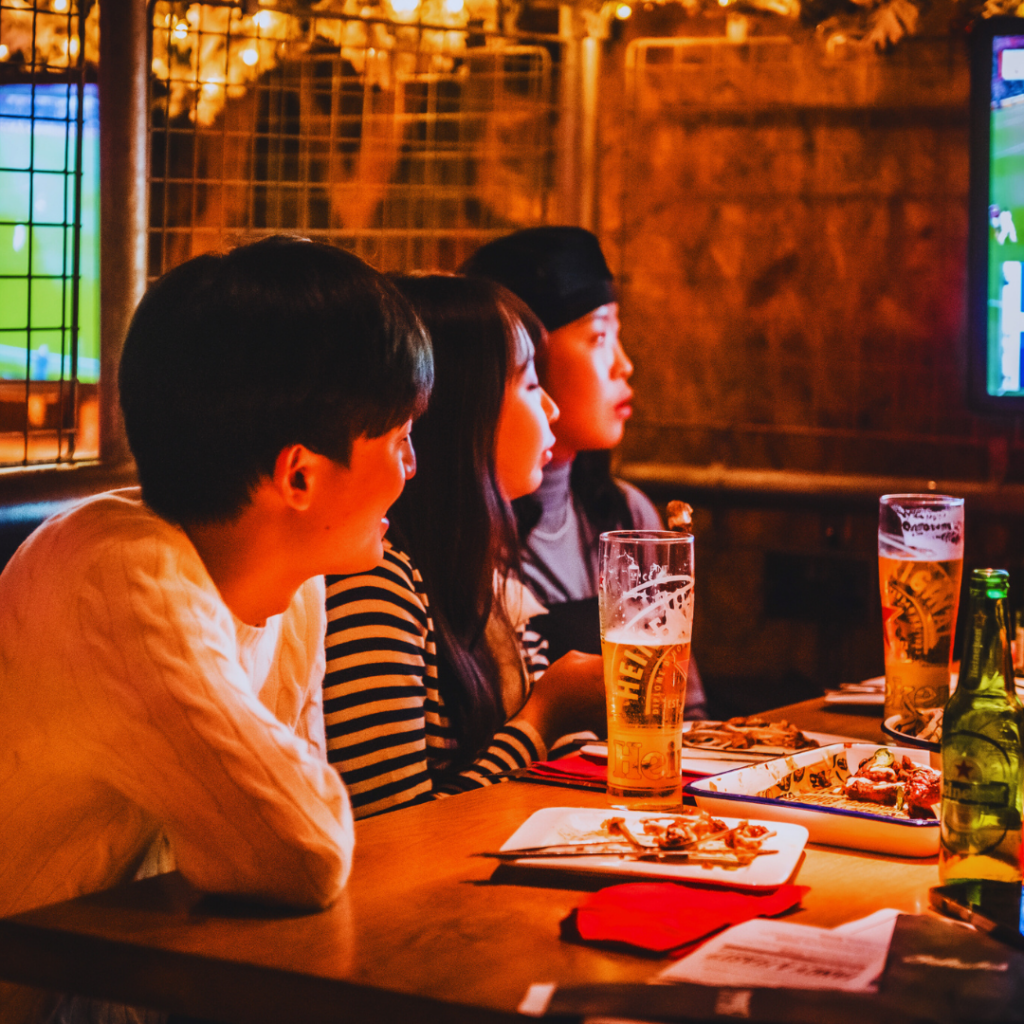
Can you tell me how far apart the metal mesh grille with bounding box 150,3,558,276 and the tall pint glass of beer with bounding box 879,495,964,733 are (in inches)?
65.9

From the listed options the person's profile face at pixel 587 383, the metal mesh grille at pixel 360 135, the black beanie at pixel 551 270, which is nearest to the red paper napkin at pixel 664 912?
the person's profile face at pixel 587 383

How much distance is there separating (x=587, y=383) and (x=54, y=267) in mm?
1004

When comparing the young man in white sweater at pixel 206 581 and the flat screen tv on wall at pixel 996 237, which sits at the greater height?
the flat screen tv on wall at pixel 996 237

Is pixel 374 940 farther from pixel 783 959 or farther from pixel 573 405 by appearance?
pixel 573 405

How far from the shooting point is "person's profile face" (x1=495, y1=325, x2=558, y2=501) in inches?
79.2

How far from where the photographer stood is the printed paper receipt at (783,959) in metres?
0.91

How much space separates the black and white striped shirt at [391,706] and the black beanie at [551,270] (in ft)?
3.25

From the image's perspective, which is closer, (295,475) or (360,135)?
(295,475)

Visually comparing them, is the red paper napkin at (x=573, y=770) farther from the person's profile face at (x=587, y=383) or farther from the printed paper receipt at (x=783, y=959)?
the person's profile face at (x=587, y=383)

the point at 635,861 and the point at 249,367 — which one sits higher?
the point at 249,367

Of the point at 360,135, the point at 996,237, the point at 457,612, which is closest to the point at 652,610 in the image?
the point at 457,612

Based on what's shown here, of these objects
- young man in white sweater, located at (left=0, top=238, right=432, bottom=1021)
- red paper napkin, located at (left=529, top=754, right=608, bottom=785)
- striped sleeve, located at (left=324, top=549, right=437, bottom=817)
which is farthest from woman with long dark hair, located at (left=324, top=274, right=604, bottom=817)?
young man in white sweater, located at (left=0, top=238, right=432, bottom=1021)

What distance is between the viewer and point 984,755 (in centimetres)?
115

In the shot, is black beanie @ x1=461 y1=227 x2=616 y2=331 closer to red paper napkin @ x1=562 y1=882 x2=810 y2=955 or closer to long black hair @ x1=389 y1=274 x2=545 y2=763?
long black hair @ x1=389 y1=274 x2=545 y2=763
